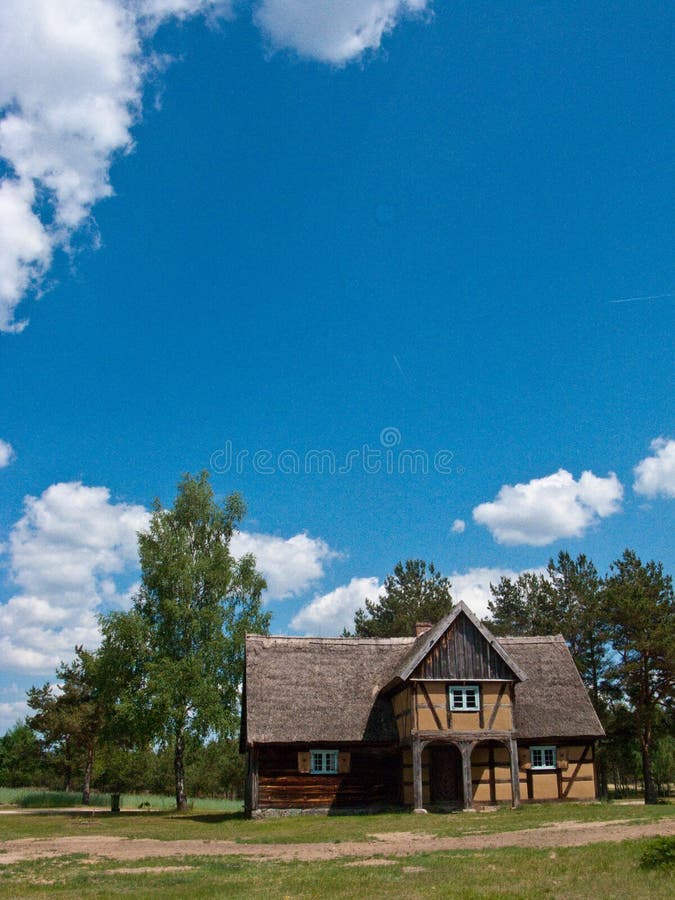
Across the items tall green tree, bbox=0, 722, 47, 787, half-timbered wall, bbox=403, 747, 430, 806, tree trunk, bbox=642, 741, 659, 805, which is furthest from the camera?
tall green tree, bbox=0, 722, 47, 787

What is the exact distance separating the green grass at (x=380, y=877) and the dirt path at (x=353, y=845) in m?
1.30

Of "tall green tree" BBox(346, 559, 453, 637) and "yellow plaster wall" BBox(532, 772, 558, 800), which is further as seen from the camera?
"tall green tree" BBox(346, 559, 453, 637)

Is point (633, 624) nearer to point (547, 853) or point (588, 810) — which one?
point (588, 810)

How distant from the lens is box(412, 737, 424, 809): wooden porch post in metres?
30.3

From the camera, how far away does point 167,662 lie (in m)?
37.8

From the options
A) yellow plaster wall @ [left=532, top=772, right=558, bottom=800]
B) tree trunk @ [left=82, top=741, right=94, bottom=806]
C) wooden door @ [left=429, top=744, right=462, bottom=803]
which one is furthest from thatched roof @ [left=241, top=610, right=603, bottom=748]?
tree trunk @ [left=82, top=741, right=94, bottom=806]

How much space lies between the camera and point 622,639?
4503 centimetres

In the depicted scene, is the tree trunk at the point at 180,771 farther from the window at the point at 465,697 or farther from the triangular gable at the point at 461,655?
the window at the point at 465,697

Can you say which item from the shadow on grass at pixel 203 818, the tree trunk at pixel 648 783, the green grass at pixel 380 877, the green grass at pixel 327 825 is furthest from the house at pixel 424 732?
the green grass at pixel 380 877

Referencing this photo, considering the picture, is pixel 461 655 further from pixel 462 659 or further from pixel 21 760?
pixel 21 760

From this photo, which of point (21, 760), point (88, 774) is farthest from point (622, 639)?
point (21, 760)

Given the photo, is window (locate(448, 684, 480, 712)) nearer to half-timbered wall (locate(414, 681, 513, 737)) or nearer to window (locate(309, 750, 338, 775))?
half-timbered wall (locate(414, 681, 513, 737))

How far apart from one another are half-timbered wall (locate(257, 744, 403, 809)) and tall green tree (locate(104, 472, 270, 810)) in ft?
18.4

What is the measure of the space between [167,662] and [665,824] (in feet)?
78.6
